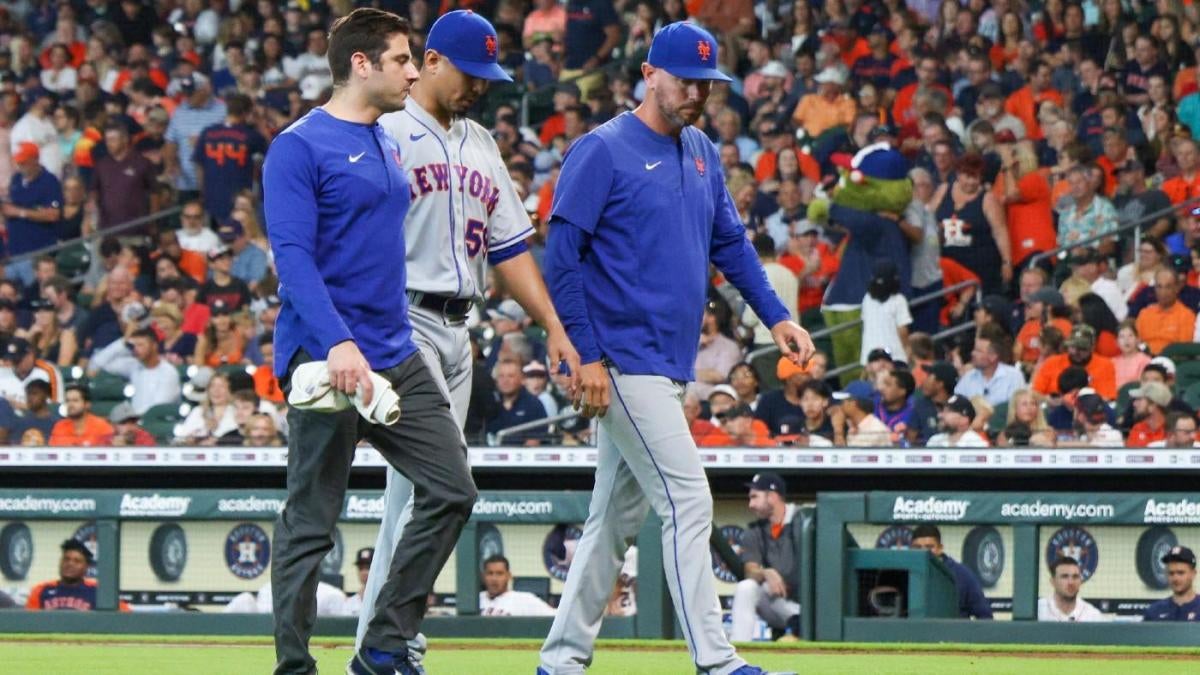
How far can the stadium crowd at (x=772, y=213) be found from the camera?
12.7 metres

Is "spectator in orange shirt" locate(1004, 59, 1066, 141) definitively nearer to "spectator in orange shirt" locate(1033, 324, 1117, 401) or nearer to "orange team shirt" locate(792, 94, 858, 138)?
"orange team shirt" locate(792, 94, 858, 138)

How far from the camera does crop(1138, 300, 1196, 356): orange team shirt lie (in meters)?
12.9

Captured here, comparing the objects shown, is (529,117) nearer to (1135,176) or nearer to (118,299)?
(118,299)

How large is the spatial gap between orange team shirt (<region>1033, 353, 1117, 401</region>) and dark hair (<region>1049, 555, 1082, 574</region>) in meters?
2.62

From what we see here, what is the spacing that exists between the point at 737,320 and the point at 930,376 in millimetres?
2261

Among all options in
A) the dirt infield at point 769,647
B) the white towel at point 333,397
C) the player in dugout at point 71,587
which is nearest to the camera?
the white towel at point 333,397

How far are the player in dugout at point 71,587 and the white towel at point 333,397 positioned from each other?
19.2 feet

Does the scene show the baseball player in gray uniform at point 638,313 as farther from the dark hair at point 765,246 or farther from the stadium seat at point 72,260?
the stadium seat at point 72,260

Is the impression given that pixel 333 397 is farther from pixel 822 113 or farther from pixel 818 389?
pixel 822 113

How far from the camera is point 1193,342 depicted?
500 inches

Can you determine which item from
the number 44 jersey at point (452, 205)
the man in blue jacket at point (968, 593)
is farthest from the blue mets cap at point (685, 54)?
the man in blue jacket at point (968, 593)

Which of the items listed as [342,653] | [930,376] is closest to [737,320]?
[930,376]

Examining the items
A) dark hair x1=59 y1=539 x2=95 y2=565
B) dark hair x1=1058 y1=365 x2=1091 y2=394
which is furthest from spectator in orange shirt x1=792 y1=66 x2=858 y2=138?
dark hair x1=59 y1=539 x2=95 y2=565

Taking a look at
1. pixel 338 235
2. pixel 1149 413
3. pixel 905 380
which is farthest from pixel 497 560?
pixel 338 235
